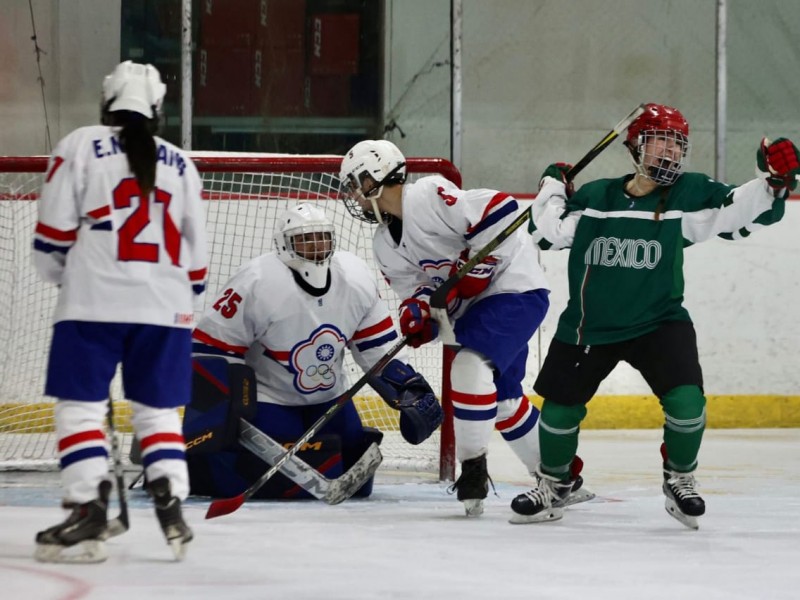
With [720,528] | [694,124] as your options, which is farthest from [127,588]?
[694,124]

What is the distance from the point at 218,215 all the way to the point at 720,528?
2.23 m

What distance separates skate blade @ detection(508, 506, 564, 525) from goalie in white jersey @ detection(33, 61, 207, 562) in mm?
931

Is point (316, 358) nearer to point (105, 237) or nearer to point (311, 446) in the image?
point (311, 446)

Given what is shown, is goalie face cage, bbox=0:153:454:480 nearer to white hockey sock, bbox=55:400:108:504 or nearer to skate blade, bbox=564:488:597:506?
skate blade, bbox=564:488:597:506

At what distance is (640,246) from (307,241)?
971 millimetres

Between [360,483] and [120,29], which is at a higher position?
[120,29]

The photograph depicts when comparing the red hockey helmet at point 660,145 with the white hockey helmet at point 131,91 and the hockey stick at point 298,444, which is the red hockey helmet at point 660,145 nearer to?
the hockey stick at point 298,444

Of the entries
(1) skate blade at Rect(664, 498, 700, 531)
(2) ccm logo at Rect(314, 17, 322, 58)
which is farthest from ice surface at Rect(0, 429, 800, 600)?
(2) ccm logo at Rect(314, 17, 322, 58)

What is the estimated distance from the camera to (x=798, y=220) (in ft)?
19.8

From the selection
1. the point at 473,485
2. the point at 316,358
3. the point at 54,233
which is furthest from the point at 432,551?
the point at 316,358

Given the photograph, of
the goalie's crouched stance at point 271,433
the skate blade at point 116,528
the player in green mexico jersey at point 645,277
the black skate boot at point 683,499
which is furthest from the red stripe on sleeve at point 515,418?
the skate blade at point 116,528

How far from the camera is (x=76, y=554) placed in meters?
2.52

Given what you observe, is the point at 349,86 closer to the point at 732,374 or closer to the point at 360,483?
the point at 732,374

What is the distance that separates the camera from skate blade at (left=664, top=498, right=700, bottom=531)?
9.89 feet
